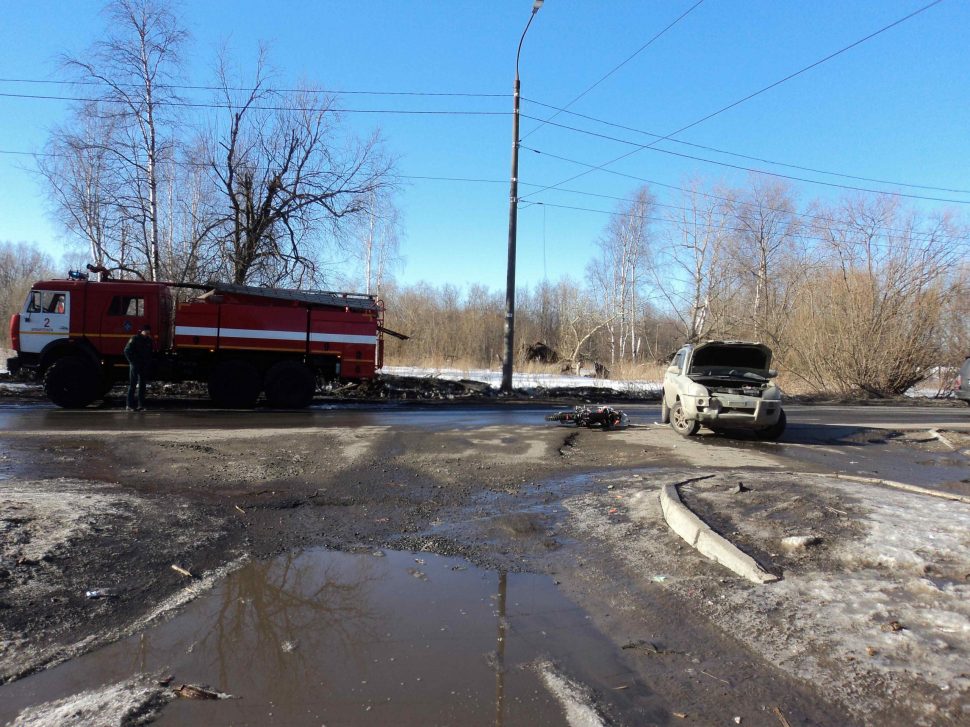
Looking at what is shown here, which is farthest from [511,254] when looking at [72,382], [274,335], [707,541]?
[707,541]

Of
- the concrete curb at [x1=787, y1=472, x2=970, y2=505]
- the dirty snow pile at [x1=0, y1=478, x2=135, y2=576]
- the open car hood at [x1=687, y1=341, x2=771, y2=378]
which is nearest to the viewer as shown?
the dirty snow pile at [x1=0, y1=478, x2=135, y2=576]

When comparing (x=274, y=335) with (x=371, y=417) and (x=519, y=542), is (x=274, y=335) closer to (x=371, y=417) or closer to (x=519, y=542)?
(x=371, y=417)

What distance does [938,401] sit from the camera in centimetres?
2472

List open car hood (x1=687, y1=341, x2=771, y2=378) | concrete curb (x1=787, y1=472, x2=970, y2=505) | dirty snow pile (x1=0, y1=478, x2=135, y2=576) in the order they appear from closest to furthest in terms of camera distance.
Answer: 1. dirty snow pile (x1=0, y1=478, x2=135, y2=576)
2. concrete curb (x1=787, y1=472, x2=970, y2=505)
3. open car hood (x1=687, y1=341, x2=771, y2=378)

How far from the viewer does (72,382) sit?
14922mm

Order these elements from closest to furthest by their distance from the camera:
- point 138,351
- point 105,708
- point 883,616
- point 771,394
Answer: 1. point 105,708
2. point 883,616
3. point 771,394
4. point 138,351

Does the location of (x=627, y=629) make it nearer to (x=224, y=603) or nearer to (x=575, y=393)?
(x=224, y=603)

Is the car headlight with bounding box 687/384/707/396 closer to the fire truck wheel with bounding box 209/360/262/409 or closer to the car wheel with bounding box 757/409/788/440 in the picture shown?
the car wheel with bounding box 757/409/788/440

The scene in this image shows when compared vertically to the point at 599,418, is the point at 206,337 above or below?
above

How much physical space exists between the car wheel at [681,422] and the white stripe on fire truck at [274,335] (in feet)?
25.7

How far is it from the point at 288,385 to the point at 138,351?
3397 millimetres

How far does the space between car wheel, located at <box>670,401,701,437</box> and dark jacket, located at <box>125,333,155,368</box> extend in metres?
11.2

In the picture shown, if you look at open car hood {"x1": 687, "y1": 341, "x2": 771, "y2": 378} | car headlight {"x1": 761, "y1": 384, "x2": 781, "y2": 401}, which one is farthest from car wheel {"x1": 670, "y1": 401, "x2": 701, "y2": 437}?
car headlight {"x1": 761, "y1": 384, "x2": 781, "y2": 401}

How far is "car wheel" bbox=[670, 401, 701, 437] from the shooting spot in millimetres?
12055
